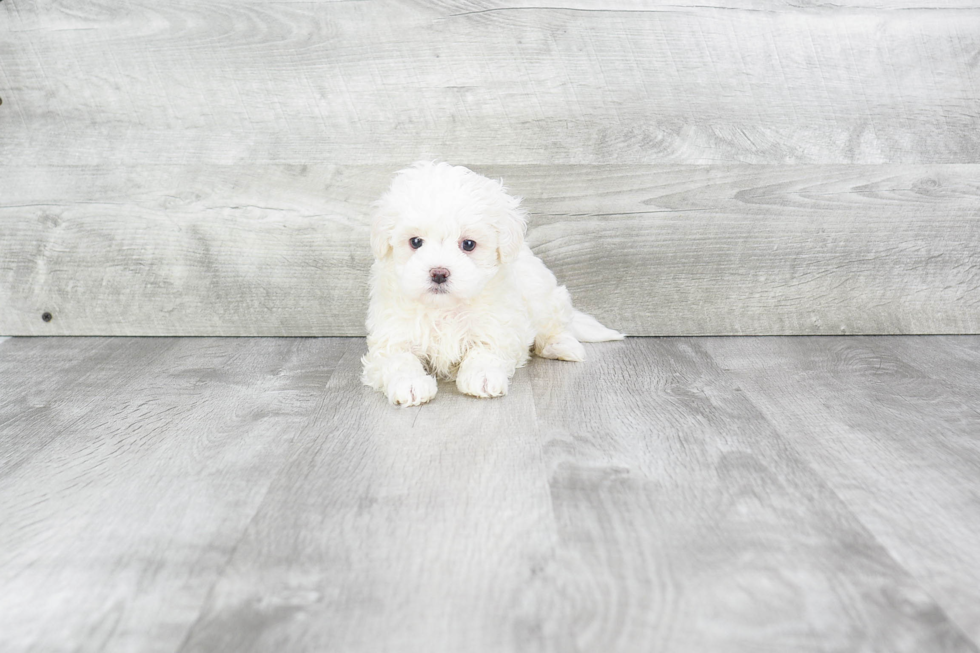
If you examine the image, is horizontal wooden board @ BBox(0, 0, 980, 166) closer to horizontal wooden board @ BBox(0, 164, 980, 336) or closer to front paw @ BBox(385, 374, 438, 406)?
horizontal wooden board @ BBox(0, 164, 980, 336)

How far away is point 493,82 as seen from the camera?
7.11 feet

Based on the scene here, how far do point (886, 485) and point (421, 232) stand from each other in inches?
40.6

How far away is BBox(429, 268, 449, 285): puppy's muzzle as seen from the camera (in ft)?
5.55

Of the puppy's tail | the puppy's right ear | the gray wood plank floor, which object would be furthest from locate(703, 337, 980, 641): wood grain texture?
the puppy's right ear

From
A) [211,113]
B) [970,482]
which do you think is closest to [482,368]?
[970,482]

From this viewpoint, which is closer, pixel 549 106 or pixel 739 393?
pixel 739 393

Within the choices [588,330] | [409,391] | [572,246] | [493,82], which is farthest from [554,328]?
[493,82]

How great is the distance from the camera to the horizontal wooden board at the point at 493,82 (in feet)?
7.02

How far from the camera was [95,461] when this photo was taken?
1457 millimetres

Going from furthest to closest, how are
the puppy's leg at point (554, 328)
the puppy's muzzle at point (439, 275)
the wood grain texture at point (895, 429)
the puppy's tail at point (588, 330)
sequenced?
the puppy's tail at point (588, 330)
the puppy's leg at point (554, 328)
the puppy's muzzle at point (439, 275)
the wood grain texture at point (895, 429)

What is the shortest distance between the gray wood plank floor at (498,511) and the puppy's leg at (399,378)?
4 centimetres

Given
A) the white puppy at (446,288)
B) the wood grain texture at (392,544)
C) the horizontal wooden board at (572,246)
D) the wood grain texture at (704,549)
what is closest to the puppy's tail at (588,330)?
the horizontal wooden board at (572,246)

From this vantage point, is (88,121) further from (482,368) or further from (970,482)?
(970,482)

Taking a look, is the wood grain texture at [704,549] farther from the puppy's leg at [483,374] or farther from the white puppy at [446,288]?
the white puppy at [446,288]
